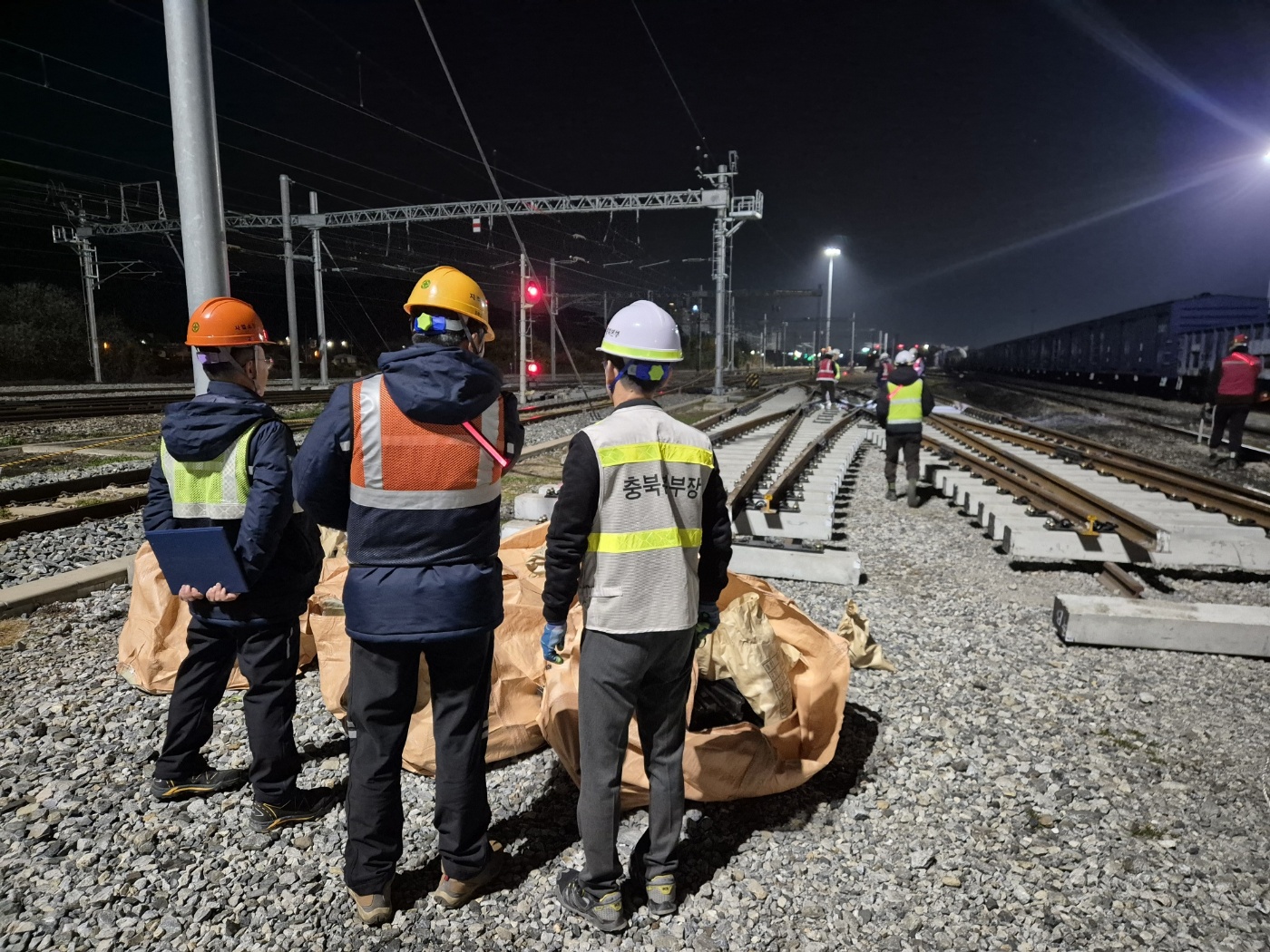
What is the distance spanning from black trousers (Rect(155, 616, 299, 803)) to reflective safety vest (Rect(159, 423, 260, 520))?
0.45m

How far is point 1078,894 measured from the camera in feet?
8.47

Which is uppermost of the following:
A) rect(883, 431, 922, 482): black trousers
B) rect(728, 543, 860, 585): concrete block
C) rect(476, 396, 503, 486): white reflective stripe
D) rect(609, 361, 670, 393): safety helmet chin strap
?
rect(609, 361, 670, 393): safety helmet chin strap

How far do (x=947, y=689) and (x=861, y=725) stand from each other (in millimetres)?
696

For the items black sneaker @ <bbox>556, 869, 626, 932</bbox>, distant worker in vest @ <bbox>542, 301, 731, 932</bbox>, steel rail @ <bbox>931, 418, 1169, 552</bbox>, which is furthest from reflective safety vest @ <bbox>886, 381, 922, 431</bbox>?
black sneaker @ <bbox>556, 869, 626, 932</bbox>

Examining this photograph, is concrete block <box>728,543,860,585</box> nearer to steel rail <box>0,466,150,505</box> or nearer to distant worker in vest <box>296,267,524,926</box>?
distant worker in vest <box>296,267,524,926</box>

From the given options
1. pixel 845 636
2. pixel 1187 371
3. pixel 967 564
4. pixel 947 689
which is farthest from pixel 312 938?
pixel 1187 371

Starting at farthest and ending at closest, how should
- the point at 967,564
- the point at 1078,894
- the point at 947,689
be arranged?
1. the point at 967,564
2. the point at 947,689
3. the point at 1078,894

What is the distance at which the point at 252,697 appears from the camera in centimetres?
289

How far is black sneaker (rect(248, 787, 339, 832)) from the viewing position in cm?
290

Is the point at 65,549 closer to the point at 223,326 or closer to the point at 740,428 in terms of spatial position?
the point at 223,326

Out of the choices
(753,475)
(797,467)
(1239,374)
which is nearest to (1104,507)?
(797,467)

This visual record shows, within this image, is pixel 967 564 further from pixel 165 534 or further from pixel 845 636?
pixel 165 534

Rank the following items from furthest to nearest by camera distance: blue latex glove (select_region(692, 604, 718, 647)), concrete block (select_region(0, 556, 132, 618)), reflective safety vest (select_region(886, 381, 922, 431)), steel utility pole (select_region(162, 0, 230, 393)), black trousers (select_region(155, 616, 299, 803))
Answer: reflective safety vest (select_region(886, 381, 922, 431))
concrete block (select_region(0, 556, 132, 618))
steel utility pole (select_region(162, 0, 230, 393))
black trousers (select_region(155, 616, 299, 803))
blue latex glove (select_region(692, 604, 718, 647))

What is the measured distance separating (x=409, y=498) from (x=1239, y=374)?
48.0ft
